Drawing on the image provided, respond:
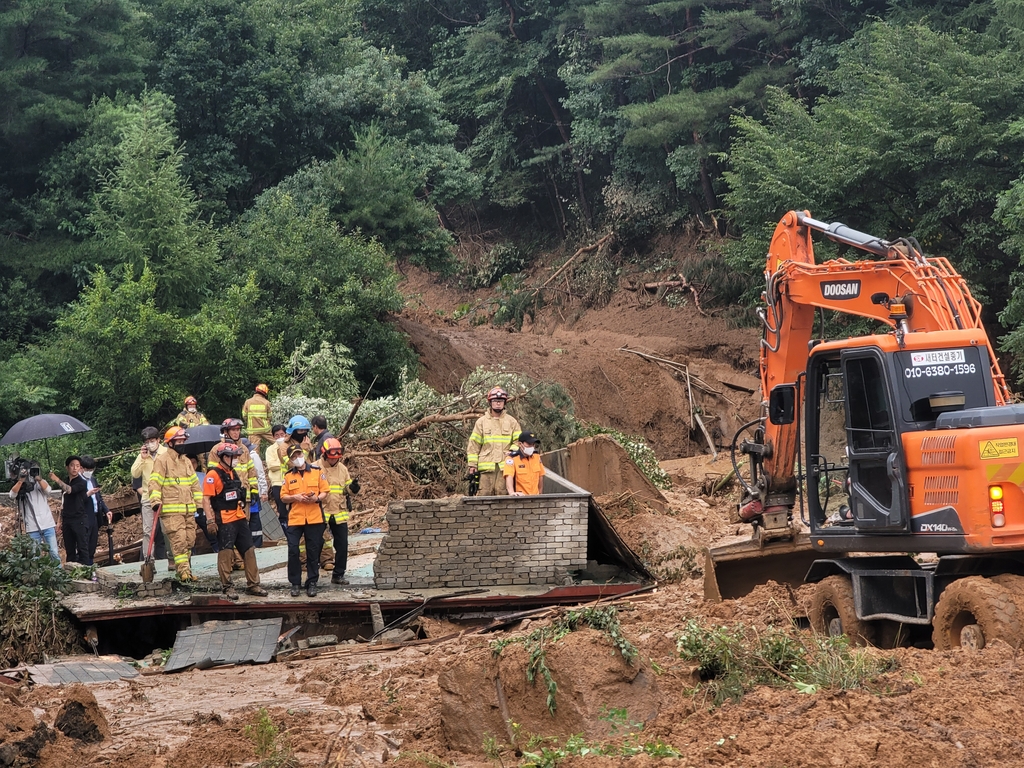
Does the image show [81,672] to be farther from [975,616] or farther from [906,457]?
[975,616]

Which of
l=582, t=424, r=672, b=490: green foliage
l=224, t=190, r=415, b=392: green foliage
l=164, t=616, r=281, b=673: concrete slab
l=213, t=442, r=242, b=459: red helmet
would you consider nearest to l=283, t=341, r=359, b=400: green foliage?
l=224, t=190, r=415, b=392: green foliage

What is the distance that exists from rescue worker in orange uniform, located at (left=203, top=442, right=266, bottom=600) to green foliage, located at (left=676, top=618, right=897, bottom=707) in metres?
5.89

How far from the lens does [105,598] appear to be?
41.9ft

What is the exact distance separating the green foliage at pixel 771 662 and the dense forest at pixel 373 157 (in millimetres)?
15880

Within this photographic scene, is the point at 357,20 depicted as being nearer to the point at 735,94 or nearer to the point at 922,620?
the point at 735,94

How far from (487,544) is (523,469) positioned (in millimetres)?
1289

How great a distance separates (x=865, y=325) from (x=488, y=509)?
13763 millimetres

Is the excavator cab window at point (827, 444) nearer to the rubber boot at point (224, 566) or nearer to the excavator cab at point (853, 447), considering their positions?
the excavator cab at point (853, 447)

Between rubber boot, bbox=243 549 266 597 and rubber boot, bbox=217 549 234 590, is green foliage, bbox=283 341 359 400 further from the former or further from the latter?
rubber boot, bbox=243 549 266 597

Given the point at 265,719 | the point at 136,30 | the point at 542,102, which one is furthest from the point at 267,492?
the point at 542,102

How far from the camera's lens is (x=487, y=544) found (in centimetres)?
1241

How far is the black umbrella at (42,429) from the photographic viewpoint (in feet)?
50.6

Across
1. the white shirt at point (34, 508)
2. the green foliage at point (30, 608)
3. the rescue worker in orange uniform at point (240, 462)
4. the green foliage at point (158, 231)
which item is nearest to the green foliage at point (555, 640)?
the rescue worker in orange uniform at point (240, 462)

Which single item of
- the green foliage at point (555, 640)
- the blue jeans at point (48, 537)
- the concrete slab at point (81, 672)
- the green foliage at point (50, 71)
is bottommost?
the concrete slab at point (81, 672)
